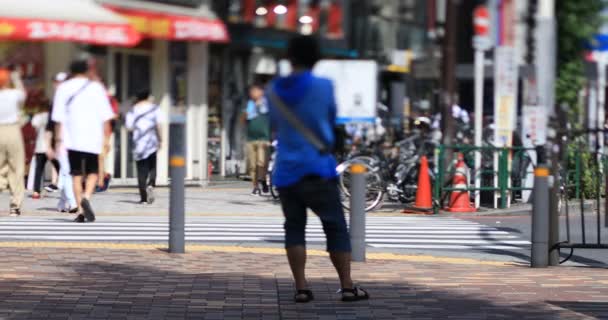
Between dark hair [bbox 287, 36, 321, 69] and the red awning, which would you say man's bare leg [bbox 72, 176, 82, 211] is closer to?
dark hair [bbox 287, 36, 321, 69]

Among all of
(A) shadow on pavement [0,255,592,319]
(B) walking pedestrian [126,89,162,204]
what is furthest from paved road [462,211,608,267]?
(B) walking pedestrian [126,89,162,204]

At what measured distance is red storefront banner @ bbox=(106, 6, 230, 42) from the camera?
978 inches

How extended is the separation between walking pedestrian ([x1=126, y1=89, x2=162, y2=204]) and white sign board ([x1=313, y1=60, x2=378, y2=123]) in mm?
8755

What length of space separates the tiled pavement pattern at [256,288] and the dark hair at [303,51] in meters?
1.40

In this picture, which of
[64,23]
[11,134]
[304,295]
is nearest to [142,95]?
[64,23]

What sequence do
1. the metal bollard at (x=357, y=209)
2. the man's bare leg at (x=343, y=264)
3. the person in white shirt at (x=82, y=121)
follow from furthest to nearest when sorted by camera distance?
the person in white shirt at (x=82, y=121)
the metal bollard at (x=357, y=209)
the man's bare leg at (x=343, y=264)

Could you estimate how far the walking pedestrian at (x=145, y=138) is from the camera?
64.5ft

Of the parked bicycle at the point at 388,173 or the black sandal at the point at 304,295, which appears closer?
the black sandal at the point at 304,295

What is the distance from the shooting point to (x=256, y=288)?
9648 millimetres

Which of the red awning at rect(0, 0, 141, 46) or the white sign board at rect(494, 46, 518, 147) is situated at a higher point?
the red awning at rect(0, 0, 141, 46)

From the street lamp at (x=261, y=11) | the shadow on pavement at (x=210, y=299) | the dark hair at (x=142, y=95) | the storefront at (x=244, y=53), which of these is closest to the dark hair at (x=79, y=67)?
the shadow on pavement at (x=210, y=299)

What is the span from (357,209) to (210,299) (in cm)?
267

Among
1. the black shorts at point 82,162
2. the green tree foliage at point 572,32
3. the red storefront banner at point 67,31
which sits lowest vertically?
the black shorts at point 82,162

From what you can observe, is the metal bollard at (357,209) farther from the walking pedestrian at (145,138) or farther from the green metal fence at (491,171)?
the walking pedestrian at (145,138)
